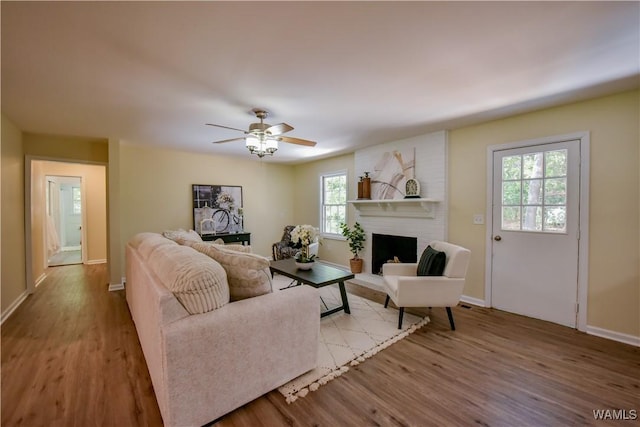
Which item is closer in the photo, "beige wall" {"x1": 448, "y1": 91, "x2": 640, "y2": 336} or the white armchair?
"beige wall" {"x1": 448, "y1": 91, "x2": 640, "y2": 336}

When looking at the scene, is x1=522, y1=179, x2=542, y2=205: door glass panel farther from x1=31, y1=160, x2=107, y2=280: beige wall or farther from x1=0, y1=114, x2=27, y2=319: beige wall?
x1=31, y1=160, x2=107, y2=280: beige wall

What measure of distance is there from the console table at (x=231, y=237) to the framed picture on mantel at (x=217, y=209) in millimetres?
130

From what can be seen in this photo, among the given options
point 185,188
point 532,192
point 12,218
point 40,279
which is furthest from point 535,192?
point 40,279

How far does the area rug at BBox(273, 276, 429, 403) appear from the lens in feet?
6.52

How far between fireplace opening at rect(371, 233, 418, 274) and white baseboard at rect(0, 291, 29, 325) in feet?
15.9

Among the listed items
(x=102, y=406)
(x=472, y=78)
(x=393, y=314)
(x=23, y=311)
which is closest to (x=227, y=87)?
(x=472, y=78)

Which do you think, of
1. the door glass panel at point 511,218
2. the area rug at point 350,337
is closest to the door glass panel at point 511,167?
the door glass panel at point 511,218

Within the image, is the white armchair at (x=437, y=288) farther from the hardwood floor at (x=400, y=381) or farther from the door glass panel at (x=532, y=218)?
the door glass panel at (x=532, y=218)

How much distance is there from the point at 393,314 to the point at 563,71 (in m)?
2.77

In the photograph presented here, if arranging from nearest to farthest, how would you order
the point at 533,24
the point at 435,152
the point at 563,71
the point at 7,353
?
the point at 533,24 → the point at 563,71 → the point at 7,353 → the point at 435,152

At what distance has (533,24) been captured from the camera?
1.60 metres

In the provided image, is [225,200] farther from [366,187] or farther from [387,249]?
[387,249]

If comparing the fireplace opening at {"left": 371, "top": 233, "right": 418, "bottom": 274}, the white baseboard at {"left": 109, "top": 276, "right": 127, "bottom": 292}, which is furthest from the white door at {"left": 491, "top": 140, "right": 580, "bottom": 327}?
the white baseboard at {"left": 109, "top": 276, "right": 127, "bottom": 292}

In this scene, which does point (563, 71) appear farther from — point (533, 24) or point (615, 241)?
point (615, 241)
